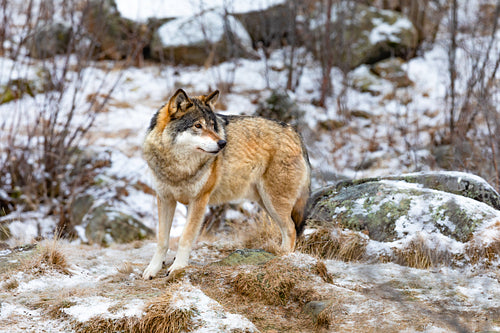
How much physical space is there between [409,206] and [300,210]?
53.4 inches

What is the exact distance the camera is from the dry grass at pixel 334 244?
A: 18.8 feet

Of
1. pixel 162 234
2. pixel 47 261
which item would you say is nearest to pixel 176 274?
pixel 162 234

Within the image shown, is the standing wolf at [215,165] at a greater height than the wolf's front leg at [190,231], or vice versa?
the standing wolf at [215,165]

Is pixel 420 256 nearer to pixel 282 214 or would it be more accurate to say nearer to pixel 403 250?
pixel 403 250

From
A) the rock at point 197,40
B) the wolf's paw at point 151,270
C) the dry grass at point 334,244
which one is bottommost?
the dry grass at point 334,244

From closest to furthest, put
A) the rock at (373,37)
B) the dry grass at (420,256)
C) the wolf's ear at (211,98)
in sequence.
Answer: the wolf's ear at (211,98) → the dry grass at (420,256) → the rock at (373,37)

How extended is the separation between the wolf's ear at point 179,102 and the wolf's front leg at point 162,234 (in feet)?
3.19

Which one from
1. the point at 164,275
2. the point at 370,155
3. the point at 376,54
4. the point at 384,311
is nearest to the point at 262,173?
the point at 164,275

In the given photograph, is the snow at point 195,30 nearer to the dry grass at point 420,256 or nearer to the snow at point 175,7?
the snow at point 175,7

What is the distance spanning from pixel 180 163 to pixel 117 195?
18.8 ft

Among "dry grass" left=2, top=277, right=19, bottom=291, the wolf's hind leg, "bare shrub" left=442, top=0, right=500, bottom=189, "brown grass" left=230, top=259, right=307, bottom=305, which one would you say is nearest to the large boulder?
the wolf's hind leg

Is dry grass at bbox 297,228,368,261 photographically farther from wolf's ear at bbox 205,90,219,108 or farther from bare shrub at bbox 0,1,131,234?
bare shrub at bbox 0,1,131,234

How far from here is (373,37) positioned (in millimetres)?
16219

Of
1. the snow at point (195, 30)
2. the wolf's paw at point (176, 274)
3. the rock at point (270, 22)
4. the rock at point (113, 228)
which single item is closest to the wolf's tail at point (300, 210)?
the wolf's paw at point (176, 274)
